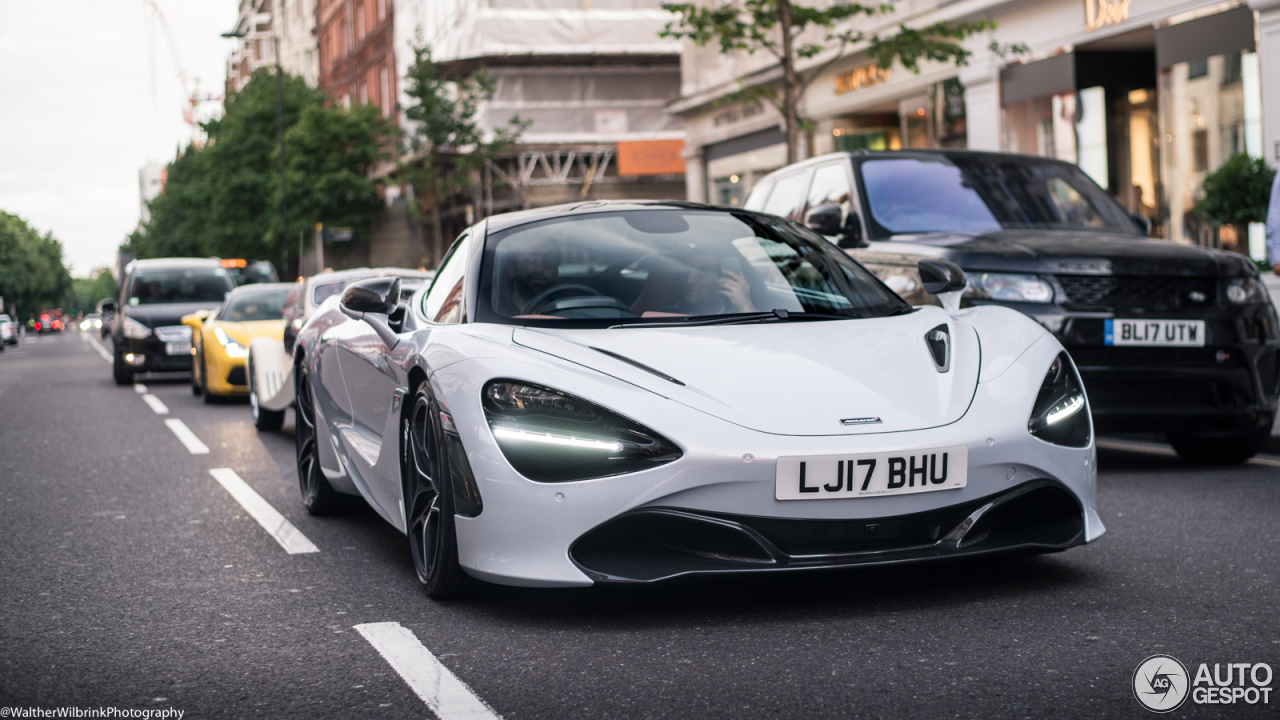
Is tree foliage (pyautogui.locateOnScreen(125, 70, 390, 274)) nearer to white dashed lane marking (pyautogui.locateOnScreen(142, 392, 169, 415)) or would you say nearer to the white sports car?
white dashed lane marking (pyautogui.locateOnScreen(142, 392, 169, 415))

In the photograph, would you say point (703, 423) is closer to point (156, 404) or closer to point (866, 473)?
point (866, 473)

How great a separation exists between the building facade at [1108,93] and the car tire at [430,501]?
13.0 metres

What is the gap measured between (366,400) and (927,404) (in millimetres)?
2311

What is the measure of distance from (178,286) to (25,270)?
122m

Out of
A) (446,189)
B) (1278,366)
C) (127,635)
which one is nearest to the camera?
(127,635)

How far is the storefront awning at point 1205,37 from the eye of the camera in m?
15.5

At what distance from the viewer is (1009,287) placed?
23.3ft

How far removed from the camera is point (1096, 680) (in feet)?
11.1

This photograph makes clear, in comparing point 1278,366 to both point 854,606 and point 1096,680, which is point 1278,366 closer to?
point 854,606

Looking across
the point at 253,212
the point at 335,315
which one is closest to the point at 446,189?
the point at 253,212

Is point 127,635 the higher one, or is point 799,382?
point 799,382

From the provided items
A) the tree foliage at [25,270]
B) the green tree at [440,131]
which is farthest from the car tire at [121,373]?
the tree foliage at [25,270]

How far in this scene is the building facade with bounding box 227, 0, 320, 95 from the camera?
7281 cm

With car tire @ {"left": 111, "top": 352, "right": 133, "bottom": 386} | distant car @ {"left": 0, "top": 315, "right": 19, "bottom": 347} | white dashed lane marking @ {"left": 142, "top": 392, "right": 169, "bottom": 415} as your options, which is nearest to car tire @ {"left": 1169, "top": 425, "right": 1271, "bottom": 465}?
white dashed lane marking @ {"left": 142, "top": 392, "right": 169, "bottom": 415}
